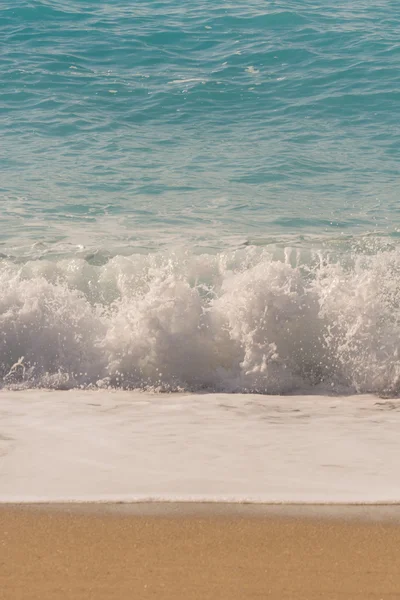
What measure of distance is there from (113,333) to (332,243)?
7.57 feet

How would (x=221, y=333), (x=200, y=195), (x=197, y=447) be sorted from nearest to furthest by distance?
(x=197, y=447) → (x=221, y=333) → (x=200, y=195)

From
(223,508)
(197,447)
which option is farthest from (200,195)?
(223,508)

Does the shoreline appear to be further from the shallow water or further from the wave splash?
the wave splash

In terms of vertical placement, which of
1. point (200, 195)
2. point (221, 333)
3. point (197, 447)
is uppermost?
point (200, 195)

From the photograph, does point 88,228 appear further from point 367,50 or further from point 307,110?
point 367,50

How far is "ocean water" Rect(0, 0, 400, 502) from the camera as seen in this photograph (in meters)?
3.67

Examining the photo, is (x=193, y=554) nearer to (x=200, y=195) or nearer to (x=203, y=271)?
(x=203, y=271)

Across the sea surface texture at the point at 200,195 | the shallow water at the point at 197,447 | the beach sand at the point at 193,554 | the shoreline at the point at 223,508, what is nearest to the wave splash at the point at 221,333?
the sea surface texture at the point at 200,195

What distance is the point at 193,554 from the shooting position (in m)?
2.70

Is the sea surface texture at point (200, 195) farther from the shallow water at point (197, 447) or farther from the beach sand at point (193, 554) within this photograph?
the beach sand at point (193, 554)

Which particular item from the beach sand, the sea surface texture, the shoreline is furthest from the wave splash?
the beach sand

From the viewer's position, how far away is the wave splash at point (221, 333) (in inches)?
204

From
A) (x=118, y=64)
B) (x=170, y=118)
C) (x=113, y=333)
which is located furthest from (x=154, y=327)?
(x=118, y=64)

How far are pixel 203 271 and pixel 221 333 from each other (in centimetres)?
74
